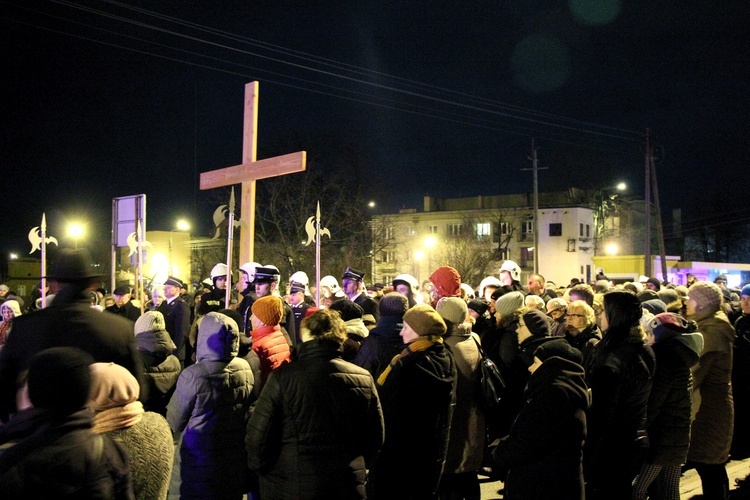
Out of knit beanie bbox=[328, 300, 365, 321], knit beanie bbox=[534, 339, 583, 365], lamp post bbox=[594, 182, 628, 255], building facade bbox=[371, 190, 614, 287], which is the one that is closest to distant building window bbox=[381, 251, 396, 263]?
building facade bbox=[371, 190, 614, 287]

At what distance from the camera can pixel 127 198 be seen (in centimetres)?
972

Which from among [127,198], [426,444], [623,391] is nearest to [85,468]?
[426,444]

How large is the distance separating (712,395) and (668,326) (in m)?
1.31

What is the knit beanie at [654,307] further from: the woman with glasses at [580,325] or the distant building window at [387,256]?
the distant building window at [387,256]

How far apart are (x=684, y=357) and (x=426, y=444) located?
2.30m

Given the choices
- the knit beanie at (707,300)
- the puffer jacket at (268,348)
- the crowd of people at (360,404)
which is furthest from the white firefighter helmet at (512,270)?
the puffer jacket at (268,348)

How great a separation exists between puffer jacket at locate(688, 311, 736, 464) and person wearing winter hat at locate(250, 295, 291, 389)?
389 cm

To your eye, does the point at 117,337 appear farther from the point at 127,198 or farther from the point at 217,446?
the point at 127,198

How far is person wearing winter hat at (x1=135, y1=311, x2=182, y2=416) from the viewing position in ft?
16.7

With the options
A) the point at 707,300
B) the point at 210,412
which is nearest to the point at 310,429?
the point at 210,412

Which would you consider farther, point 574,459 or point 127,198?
point 127,198

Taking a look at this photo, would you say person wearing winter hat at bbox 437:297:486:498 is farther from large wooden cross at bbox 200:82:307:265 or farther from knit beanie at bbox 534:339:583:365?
large wooden cross at bbox 200:82:307:265

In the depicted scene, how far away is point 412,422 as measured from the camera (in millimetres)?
4590

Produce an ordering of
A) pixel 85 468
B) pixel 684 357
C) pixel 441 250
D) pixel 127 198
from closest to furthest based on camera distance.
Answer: pixel 85 468
pixel 684 357
pixel 127 198
pixel 441 250
